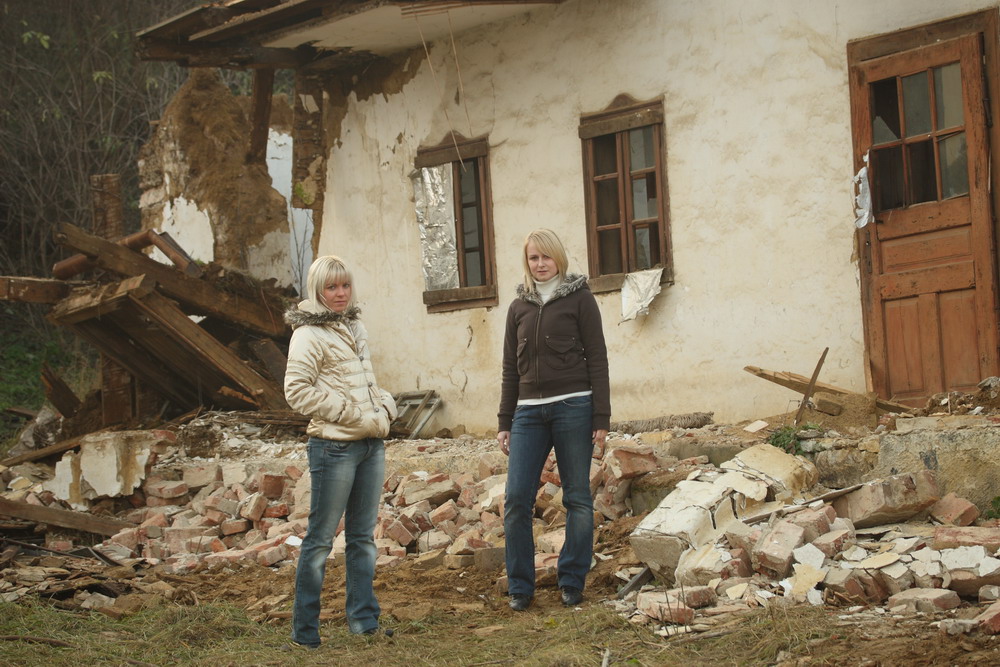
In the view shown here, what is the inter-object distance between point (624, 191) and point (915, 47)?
2.72 m

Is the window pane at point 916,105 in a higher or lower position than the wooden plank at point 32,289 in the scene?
higher

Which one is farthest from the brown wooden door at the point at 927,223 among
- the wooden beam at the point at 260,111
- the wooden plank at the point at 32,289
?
the wooden plank at the point at 32,289

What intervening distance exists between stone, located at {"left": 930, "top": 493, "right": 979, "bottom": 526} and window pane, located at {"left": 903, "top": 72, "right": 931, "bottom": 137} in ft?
10.6

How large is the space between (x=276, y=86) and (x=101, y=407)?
11.4m

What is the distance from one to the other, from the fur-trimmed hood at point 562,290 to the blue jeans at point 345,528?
43.9 inches

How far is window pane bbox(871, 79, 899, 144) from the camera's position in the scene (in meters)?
7.99

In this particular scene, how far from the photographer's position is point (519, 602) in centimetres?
545

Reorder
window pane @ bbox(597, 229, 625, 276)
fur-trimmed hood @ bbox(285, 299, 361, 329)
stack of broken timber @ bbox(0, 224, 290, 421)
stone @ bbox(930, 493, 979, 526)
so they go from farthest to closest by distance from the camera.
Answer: stack of broken timber @ bbox(0, 224, 290, 421), window pane @ bbox(597, 229, 625, 276), stone @ bbox(930, 493, 979, 526), fur-trimmed hood @ bbox(285, 299, 361, 329)

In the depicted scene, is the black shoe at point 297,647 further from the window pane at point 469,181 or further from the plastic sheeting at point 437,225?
the window pane at point 469,181

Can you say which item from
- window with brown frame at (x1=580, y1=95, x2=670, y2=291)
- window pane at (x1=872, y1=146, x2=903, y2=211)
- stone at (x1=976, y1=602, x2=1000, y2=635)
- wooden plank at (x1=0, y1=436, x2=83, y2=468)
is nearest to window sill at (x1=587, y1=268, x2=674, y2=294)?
window with brown frame at (x1=580, y1=95, x2=670, y2=291)

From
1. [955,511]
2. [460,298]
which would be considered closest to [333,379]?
[955,511]

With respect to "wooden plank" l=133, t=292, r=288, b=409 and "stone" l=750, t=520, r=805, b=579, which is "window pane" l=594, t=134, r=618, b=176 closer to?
"wooden plank" l=133, t=292, r=288, b=409

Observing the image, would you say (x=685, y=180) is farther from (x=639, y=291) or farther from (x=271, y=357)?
(x=271, y=357)

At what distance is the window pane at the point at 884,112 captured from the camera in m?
7.99
